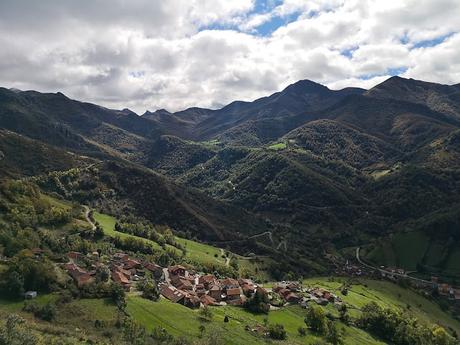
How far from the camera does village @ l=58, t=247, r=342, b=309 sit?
91.9 meters

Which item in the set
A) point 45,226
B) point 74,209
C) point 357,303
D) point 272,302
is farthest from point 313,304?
point 74,209

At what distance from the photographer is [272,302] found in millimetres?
105812

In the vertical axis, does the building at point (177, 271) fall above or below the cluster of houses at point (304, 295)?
below

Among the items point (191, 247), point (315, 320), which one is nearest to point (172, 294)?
point (315, 320)

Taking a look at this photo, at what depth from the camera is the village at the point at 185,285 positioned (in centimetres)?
9188

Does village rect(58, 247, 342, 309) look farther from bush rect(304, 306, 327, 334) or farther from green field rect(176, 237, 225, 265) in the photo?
green field rect(176, 237, 225, 265)

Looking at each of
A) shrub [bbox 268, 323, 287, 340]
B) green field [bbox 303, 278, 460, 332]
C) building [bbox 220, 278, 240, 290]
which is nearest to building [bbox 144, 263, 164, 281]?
building [bbox 220, 278, 240, 290]

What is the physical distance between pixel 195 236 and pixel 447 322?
10322cm

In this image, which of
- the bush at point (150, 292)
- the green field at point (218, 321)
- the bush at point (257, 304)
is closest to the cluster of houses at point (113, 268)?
the bush at point (150, 292)

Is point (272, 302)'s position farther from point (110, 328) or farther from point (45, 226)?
point (45, 226)

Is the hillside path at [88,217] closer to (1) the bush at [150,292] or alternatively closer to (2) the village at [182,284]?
(2) the village at [182,284]

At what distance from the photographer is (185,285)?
103m

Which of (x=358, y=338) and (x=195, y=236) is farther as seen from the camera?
(x=195, y=236)

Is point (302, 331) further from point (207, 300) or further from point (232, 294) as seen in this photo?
point (207, 300)
